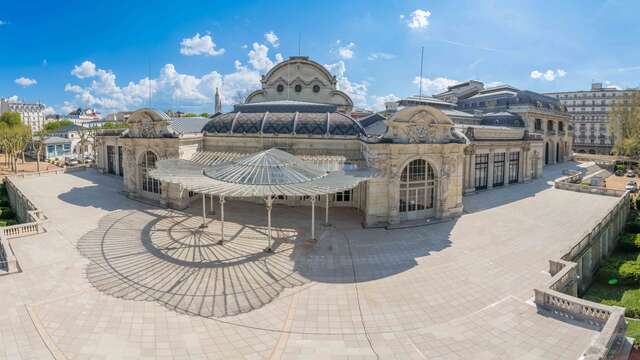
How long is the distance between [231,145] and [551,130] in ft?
201

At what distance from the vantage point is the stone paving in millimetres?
11984

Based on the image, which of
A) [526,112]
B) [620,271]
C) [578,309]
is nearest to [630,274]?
[620,271]

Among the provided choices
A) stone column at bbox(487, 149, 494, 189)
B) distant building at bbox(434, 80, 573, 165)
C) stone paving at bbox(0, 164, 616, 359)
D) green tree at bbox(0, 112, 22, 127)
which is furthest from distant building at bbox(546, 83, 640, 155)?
green tree at bbox(0, 112, 22, 127)

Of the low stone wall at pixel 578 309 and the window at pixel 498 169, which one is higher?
the window at pixel 498 169

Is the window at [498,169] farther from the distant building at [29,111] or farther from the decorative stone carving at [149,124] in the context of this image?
the distant building at [29,111]

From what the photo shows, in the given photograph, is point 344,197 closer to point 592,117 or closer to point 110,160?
point 110,160

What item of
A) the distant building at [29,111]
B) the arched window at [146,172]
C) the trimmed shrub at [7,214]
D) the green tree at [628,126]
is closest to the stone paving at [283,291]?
the arched window at [146,172]

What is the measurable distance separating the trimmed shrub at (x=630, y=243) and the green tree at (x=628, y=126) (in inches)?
912

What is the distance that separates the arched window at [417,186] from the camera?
2647cm

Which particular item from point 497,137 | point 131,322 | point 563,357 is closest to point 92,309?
point 131,322

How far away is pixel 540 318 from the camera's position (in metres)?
13.6

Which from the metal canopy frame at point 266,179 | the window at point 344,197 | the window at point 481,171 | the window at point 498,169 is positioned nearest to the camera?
the metal canopy frame at point 266,179

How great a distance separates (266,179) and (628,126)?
64.4m

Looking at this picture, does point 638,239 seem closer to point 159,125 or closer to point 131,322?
point 131,322
